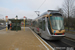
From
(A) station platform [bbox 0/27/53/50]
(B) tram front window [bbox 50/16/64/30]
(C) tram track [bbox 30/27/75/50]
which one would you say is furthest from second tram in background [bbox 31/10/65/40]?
(A) station platform [bbox 0/27/53/50]

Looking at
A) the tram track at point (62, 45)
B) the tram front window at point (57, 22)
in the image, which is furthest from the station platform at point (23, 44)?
the tram front window at point (57, 22)

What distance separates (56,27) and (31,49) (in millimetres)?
4400

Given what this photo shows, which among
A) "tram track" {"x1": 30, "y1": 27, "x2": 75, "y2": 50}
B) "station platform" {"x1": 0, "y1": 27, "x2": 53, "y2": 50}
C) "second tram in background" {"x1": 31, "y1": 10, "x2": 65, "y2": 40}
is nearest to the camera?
"station platform" {"x1": 0, "y1": 27, "x2": 53, "y2": 50}

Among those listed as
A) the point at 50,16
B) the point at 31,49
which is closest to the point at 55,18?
the point at 50,16

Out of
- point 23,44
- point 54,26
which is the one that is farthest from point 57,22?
point 23,44

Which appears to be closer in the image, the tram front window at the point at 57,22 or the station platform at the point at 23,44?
the station platform at the point at 23,44

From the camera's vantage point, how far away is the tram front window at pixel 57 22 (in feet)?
30.2

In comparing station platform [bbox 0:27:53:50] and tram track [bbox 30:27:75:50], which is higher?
station platform [bbox 0:27:53:50]

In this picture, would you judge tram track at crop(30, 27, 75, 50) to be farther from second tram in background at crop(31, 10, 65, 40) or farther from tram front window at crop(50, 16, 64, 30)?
tram front window at crop(50, 16, 64, 30)

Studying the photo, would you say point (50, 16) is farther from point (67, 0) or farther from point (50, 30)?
point (67, 0)

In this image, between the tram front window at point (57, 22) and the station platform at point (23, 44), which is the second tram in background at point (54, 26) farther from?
the station platform at point (23, 44)

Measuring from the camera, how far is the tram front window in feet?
30.2

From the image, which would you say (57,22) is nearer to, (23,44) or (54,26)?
(54,26)

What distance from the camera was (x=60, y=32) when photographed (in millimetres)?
9102
